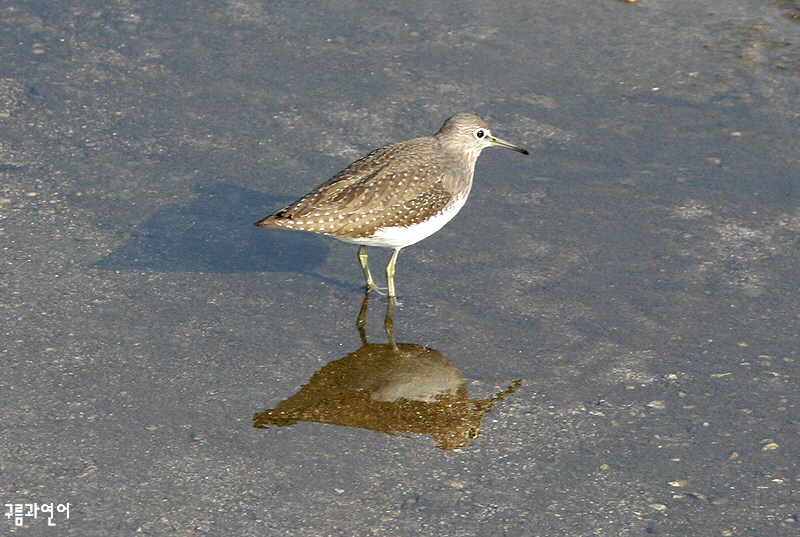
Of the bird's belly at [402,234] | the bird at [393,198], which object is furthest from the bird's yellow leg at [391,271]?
the bird's belly at [402,234]

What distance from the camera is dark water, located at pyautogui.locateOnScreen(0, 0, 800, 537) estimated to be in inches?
229

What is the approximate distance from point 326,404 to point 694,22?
601 centimetres

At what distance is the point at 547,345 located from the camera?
6941mm

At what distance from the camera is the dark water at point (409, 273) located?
5.81 m

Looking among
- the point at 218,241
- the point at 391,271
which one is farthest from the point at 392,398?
the point at 218,241

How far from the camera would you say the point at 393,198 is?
7.43 metres

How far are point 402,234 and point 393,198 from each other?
284mm

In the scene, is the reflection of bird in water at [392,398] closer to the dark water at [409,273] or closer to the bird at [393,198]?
the dark water at [409,273]

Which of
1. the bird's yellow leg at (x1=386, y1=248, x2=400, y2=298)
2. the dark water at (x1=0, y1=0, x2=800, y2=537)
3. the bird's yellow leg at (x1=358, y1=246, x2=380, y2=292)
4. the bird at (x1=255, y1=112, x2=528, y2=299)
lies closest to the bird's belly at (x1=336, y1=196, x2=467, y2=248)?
the bird at (x1=255, y1=112, x2=528, y2=299)

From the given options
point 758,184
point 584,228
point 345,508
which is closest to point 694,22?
point 758,184

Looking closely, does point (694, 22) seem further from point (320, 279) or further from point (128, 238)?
point (128, 238)

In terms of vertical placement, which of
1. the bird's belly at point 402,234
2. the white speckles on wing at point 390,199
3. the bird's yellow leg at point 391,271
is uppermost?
the white speckles on wing at point 390,199

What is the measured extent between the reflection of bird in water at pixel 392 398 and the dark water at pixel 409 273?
29mm

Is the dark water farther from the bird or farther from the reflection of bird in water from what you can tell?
the bird
